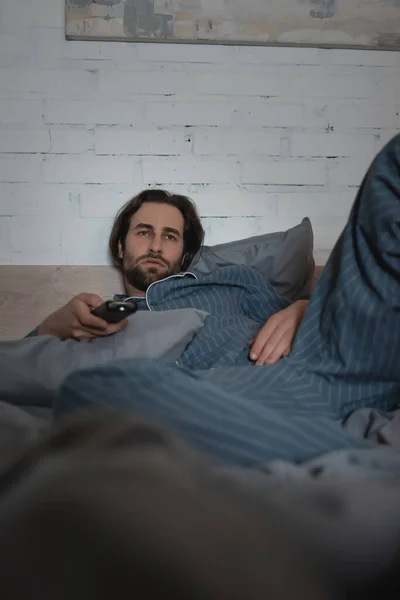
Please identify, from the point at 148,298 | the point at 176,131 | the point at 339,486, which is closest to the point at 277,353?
the point at 148,298

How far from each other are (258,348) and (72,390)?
1.96 feet

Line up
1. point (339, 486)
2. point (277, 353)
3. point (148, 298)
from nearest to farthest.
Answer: point (339, 486) < point (277, 353) < point (148, 298)

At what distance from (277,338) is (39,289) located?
2.94 feet

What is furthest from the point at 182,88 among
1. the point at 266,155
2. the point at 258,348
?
the point at 258,348

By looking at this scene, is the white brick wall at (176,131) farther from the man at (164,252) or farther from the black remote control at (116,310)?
the black remote control at (116,310)

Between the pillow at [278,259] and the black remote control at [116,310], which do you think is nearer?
the black remote control at [116,310]

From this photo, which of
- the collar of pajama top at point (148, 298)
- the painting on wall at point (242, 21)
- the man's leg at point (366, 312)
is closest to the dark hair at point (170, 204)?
the collar of pajama top at point (148, 298)

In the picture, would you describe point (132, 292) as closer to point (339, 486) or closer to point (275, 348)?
point (275, 348)

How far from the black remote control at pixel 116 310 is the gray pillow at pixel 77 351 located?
0.25 feet

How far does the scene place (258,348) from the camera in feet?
3.75

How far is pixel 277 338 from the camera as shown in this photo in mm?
1114

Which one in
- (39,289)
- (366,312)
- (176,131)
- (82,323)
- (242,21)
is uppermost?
(242,21)

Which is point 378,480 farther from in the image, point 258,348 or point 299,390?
point 258,348

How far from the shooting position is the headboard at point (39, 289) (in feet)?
5.76
